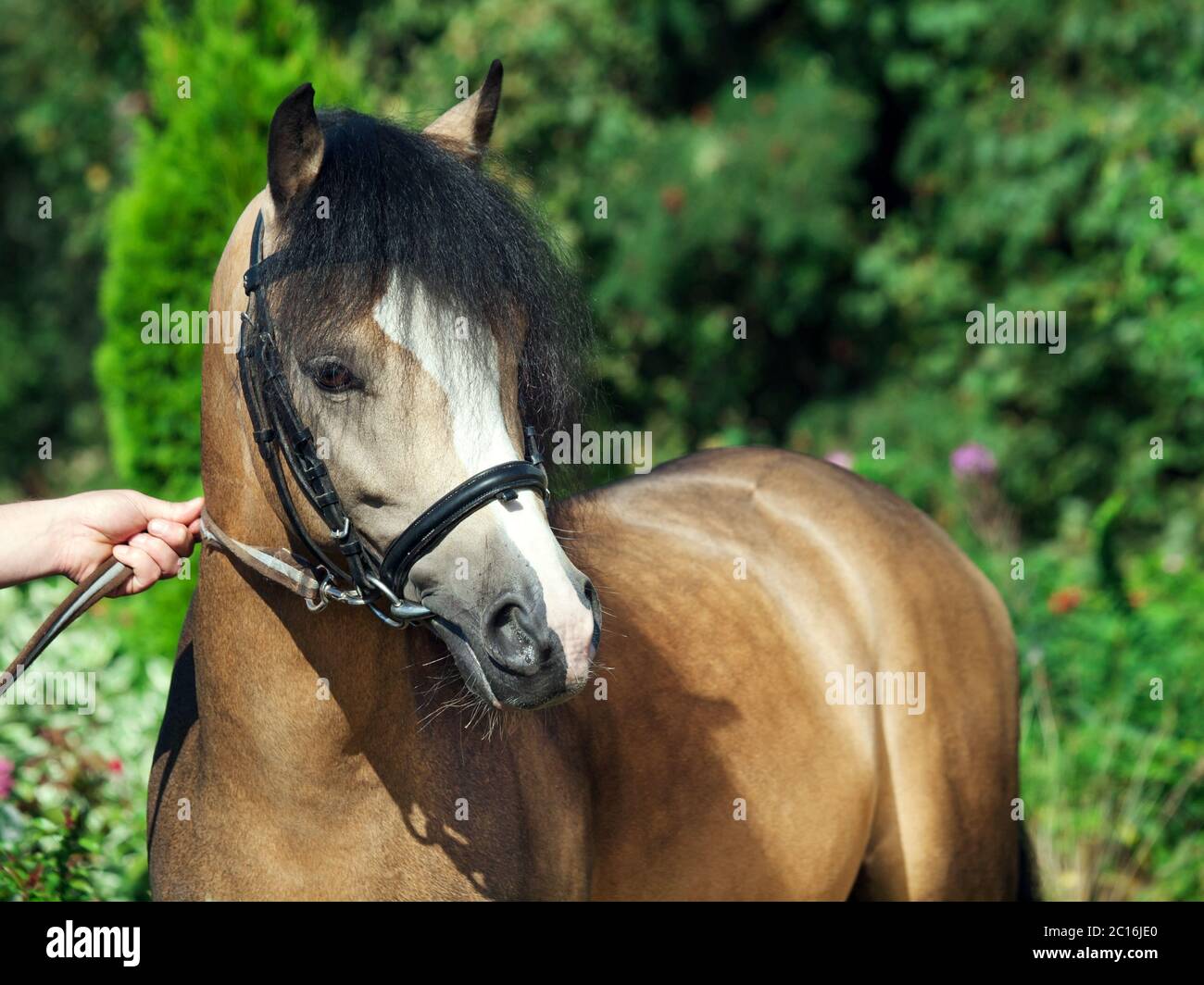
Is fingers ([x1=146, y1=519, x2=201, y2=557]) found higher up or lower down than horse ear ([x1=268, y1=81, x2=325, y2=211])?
lower down

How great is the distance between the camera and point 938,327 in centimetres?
931

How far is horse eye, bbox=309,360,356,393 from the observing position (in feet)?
6.15

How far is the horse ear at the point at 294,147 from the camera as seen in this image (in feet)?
6.22

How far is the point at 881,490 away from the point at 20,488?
407 inches

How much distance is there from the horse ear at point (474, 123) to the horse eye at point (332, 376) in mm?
540

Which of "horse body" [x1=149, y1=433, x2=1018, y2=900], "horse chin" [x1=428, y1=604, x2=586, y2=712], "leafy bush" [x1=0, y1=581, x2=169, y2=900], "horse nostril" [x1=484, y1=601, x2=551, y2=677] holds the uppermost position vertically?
"horse nostril" [x1=484, y1=601, x2=551, y2=677]

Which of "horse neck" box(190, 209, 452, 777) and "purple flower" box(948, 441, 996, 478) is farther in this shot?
"purple flower" box(948, 441, 996, 478)

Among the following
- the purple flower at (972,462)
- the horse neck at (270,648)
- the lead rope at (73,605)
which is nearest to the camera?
the horse neck at (270,648)

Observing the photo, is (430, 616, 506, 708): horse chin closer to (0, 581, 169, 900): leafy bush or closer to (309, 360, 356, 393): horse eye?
(309, 360, 356, 393): horse eye

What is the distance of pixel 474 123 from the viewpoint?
232cm

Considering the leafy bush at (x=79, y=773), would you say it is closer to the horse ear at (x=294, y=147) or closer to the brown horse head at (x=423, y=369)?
the brown horse head at (x=423, y=369)

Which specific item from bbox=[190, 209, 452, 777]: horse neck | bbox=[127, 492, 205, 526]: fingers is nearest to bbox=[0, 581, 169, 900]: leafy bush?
bbox=[127, 492, 205, 526]: fingers

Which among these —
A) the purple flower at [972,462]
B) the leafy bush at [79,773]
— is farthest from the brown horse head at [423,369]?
the purple flower at [972,462]

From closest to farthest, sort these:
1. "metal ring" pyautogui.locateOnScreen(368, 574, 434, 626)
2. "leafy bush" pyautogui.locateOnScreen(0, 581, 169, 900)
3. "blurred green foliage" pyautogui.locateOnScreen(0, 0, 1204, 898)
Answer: "metal ring" pyautogui.locateOnScreen(368, 574, 434, 626) < "leafy bush" pyautogui.locateOnScreen(0, 581, 169, 900) < "blurred green foliage" pyautogui.locateOnScreen(0, 0, 1204, 898)
